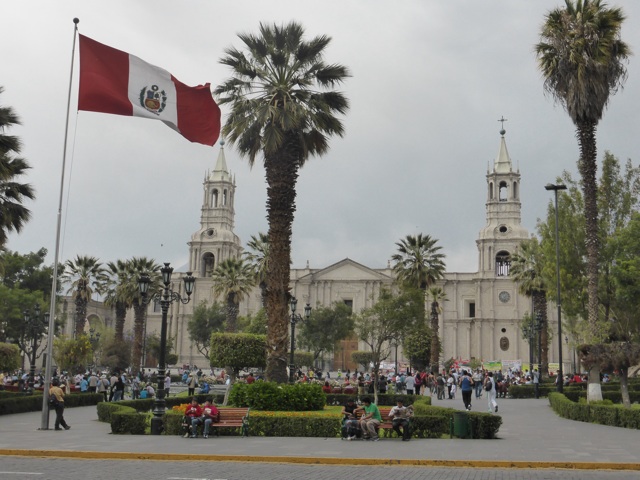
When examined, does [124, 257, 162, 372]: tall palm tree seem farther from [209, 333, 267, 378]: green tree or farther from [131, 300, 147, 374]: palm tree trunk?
[209, 333, 267, 378]: green tree

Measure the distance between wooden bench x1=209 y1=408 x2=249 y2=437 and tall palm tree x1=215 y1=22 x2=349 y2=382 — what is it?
17.3 feet

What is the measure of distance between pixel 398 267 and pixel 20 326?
32.8 m

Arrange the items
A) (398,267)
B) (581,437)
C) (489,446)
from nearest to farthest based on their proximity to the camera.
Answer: (489,446) → (581,437) → (398,267)

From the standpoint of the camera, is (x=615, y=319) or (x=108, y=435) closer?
(x=108, y=435)

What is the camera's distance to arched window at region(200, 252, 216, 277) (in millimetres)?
94312

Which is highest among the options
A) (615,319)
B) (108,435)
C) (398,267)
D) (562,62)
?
(562,62)

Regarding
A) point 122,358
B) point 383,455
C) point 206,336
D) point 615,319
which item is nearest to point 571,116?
point 615,319

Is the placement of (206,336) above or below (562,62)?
below

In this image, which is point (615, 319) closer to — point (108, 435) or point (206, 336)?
point (108, 435)

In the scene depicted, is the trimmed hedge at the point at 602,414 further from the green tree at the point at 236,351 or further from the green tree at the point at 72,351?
the green tree at the point at 72,351

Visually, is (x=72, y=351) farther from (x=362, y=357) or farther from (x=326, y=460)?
(x=362, y=357)

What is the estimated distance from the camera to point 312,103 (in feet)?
85.3

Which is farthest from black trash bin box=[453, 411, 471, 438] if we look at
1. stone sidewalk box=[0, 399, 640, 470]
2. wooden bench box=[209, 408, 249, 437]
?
wooden bench box=[209, 408, 249, 437]

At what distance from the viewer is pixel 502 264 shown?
87.8 metres
